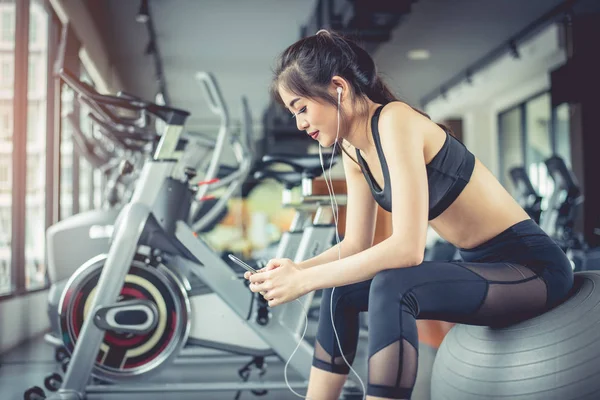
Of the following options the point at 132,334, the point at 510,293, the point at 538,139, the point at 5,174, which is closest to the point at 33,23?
the point at 5,174

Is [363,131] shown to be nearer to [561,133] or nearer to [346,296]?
[346,296]

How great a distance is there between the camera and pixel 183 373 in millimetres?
2592

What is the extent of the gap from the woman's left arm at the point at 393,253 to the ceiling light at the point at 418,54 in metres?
6.97

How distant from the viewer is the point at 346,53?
1285mm

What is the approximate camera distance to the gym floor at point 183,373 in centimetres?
215

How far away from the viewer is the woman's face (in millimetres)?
1282

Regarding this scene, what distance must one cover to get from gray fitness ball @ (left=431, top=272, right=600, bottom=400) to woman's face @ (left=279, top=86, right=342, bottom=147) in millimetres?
534

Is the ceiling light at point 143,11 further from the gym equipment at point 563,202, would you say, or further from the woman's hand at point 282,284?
the woman's hand at point 282,284

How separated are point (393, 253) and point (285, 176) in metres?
1.27

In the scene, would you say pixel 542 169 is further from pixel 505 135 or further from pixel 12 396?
pixel 12 396

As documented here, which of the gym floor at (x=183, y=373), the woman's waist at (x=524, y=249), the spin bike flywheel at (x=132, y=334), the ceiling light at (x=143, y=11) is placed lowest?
the gym floor at (x=183, y=373)

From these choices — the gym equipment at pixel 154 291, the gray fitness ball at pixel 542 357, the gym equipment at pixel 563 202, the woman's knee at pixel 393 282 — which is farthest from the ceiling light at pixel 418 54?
the woman's knee at pixel 393 282

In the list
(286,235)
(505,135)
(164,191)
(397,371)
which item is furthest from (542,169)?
(397,371)

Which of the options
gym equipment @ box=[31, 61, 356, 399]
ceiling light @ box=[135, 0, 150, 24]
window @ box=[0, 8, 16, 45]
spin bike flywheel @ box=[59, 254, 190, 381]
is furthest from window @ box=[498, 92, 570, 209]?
spin bike flywheel @ box=[59, 254, 190, 381]
